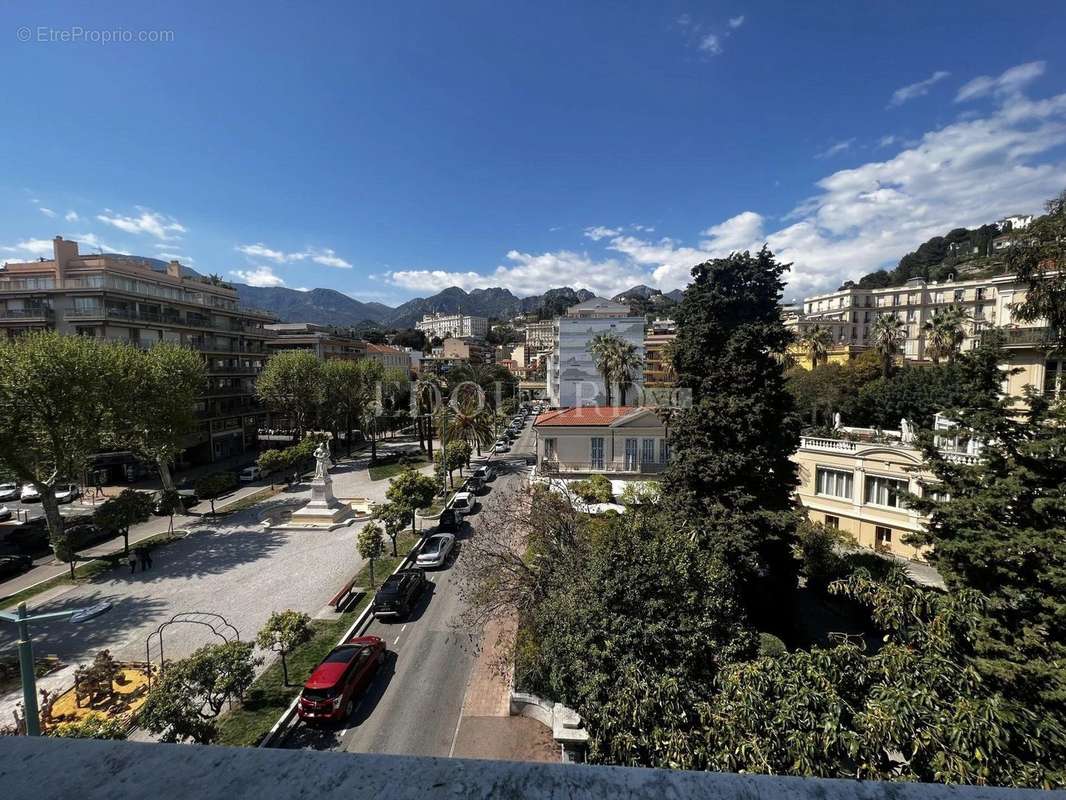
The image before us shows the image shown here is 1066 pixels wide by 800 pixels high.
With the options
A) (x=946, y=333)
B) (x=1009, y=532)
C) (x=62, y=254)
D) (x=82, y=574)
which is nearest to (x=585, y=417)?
(x=1009, y=532)

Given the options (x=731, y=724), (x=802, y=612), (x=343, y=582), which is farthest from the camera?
(x=343, y=582)

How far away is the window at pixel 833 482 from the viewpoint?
2414cm

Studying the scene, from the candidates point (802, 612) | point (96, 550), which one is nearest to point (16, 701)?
point (96, 550)

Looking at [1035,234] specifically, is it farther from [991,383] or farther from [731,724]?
[731,724]

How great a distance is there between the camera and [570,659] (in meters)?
9.72

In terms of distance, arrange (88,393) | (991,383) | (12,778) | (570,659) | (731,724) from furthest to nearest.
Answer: (88,393)
(991,383)
(570,659)
(731,724)
(12,778)

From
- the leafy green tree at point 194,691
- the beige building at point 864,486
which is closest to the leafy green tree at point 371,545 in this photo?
the leafy green tree at point 194,691

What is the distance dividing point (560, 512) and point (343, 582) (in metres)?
10.8

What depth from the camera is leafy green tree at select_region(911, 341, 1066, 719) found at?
27.1 ft

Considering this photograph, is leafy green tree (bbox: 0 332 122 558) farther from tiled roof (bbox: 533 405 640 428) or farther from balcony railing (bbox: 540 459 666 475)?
balcony railing (bbox: 540 459 666 475)

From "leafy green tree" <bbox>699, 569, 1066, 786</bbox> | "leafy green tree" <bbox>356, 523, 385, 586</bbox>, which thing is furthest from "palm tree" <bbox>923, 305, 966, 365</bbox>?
"leafy green tree" <bbox>356, 523, 385, 586</bbox>

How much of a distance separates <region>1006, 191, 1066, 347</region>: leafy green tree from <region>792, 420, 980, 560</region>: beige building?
7.97 meters

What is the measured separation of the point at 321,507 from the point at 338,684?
18895mm

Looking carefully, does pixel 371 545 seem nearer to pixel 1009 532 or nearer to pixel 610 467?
pixel 610 467
